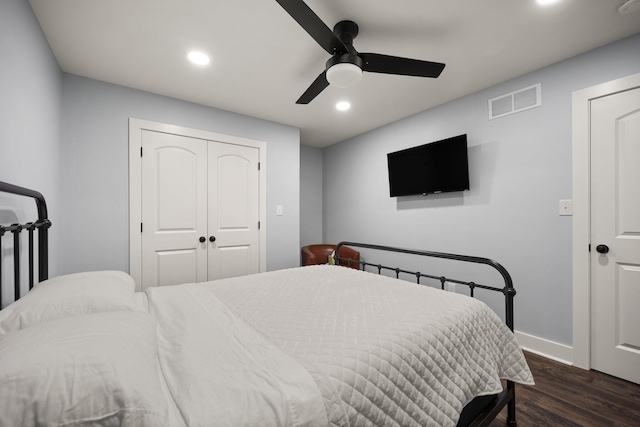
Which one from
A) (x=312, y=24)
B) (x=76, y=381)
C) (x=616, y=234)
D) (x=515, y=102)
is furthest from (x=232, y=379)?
(x=515, y=102)

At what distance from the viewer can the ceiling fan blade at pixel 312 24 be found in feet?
4.07

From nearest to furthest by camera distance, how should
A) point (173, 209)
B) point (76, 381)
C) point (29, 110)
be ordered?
point (76, 381) < point (29, 110) < point (173, 209)

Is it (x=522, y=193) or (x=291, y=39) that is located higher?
(x=291, y=39)

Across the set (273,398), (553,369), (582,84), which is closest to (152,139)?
(273,398)

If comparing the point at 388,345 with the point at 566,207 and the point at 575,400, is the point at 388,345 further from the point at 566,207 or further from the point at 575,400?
the point at 566,207

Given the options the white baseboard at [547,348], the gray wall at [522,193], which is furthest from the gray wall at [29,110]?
the white baseboard at [547,348]

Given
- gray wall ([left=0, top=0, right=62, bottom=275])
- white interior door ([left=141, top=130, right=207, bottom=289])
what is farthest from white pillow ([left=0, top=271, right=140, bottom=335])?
white interior door ([left=141, top=130, right=207, bottom=289])

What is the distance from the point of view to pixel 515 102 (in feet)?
8.12

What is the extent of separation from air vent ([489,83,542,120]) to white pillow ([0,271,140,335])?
3.17 metres

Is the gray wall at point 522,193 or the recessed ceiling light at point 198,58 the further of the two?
the gray wall at point 522,193

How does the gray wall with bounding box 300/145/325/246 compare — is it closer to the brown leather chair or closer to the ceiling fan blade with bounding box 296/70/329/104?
the brown leather chair

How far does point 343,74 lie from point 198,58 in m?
1.23

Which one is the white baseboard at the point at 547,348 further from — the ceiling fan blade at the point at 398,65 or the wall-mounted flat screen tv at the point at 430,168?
the ceiling fan blade at the point at 398,65

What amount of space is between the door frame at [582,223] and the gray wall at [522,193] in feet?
0.18
